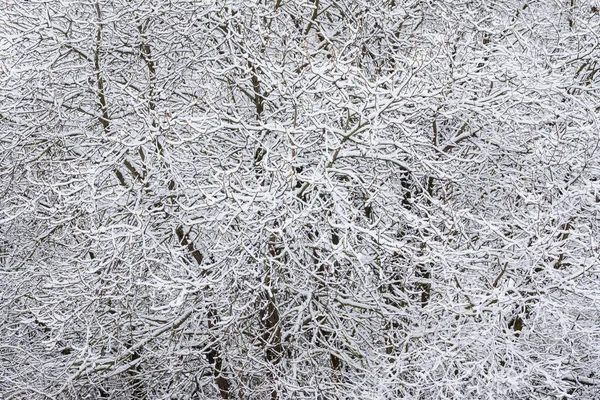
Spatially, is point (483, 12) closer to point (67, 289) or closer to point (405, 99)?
point (405, 99)

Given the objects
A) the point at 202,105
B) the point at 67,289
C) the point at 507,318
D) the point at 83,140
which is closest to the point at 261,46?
the point at 202,105

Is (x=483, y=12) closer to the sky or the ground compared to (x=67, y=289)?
closer to the sky

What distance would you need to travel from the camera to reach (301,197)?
707 centimetres

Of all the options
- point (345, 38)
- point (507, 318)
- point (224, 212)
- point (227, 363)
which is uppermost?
point (345, 38)

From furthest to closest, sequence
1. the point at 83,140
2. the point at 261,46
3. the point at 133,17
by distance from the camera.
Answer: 1. the point at 83,140
2. the point at 133,17
3. the point at 261,46

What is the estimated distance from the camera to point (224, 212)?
6262mm

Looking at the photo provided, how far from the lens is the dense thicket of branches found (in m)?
6.69

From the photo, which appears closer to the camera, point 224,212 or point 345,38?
point 224,212

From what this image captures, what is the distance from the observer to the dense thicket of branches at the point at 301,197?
21.9 feet

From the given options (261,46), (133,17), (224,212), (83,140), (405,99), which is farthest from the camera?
(83,140)

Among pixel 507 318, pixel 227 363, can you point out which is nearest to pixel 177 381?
pixel 227 363

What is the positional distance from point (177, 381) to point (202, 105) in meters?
3.68

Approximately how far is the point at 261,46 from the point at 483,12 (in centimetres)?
381

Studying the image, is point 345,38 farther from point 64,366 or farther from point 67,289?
point 64,366
